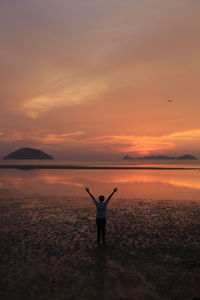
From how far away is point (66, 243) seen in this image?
37.5 ft

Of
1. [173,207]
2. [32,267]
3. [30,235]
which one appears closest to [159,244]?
[32,267]

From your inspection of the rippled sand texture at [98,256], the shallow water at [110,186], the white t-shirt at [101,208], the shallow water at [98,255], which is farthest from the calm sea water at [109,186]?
the white t-shirt at [101,208]

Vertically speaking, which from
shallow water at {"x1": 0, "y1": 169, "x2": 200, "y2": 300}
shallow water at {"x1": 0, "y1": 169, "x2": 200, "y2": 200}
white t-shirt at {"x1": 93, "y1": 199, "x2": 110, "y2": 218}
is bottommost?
shallow water at {"x1": 0, "y1": 169, "x2": 200, "y2": 300}

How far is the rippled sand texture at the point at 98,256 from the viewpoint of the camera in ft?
24.4

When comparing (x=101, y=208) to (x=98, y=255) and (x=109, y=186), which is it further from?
(x=109, y=186)

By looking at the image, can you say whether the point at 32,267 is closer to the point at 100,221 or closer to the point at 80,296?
the point at 80,296

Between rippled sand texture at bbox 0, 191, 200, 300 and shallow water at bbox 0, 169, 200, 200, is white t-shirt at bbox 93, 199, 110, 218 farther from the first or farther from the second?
shallow water at bbox 0, 169, 200, 200

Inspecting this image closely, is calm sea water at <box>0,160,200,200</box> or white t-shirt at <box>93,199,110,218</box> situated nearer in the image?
white t-shirt at <box>93,199,110,218</box>

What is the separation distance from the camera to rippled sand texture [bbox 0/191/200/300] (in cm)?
743

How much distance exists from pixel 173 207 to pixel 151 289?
13897 mm

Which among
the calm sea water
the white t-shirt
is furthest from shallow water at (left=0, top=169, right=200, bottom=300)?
the calm sea water

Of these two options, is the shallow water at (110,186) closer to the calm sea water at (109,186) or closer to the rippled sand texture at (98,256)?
the calm sea water at (109,186)

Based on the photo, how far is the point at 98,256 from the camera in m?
9.90

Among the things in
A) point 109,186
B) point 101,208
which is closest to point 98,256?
point 101,208
